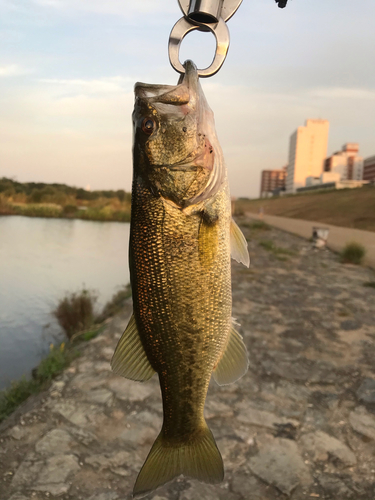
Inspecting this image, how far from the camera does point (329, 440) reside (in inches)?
163

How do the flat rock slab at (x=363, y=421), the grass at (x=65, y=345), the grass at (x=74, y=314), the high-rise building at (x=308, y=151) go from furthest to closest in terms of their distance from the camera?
the high-rise building at (x=308, y=151), the grass at (x=74, y=314), the grass at (x=65, y=345), the flat rock slab at (x=363, y=421)

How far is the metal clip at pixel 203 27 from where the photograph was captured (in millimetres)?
1357

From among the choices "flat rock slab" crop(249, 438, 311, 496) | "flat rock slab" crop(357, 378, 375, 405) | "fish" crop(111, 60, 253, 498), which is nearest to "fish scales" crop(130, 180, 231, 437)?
"fish" crop(111, 60, 253, 498)

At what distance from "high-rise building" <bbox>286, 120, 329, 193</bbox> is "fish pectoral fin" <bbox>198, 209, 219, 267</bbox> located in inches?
5321

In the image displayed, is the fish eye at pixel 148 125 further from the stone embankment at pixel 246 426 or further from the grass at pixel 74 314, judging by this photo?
the grass at pixel 74 314

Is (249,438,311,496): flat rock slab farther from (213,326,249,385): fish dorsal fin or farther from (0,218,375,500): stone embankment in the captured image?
(213,326,249,385): fish dorsal fin

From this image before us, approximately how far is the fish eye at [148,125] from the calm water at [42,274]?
6130mm

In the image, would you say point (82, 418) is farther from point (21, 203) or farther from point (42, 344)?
point (21, 203)

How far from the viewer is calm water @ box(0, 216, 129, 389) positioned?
782cm

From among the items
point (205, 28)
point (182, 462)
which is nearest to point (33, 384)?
point (182, 462)

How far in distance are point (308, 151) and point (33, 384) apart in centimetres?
14064

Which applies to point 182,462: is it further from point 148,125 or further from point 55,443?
point 55,443

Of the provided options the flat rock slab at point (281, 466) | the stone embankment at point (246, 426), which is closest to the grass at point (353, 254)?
the stone embankment at point (246, 426)

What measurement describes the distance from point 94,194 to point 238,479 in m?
26.7
